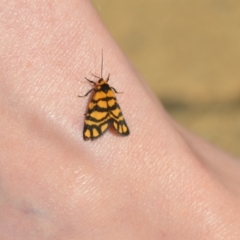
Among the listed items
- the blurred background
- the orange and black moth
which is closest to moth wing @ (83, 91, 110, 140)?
the orange and black moth

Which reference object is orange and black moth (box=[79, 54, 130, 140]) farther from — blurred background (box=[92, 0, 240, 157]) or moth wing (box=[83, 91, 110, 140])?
blurred background (box=[92, 0, 240, 157])

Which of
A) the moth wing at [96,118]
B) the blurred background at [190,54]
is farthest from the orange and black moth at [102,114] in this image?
the blurred background at [190,54]

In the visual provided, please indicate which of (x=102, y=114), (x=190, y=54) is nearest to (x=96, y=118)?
(x=102, y=114)

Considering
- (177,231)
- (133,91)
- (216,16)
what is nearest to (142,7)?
(216,16)

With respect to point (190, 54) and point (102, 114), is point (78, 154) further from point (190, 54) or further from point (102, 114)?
point (190, 54)

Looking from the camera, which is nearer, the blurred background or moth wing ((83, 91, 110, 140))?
moth wing ((83, 91, 110, 140))

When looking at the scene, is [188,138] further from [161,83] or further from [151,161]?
[161,83]
